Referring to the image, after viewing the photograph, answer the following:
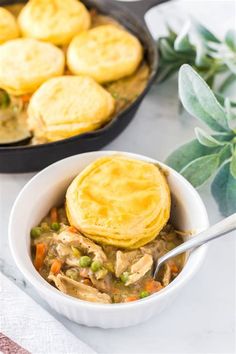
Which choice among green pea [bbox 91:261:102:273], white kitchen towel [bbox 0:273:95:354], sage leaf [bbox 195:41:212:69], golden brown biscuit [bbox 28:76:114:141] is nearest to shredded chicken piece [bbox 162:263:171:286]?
green pea [bbox 91:261:102:273]

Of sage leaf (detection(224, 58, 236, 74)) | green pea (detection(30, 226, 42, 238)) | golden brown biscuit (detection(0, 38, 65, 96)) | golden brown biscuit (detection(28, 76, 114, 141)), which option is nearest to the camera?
green pea (detection(30, 226, 42, 238))

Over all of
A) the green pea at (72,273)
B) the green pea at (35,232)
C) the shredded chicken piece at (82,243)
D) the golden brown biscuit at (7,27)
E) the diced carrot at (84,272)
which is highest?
the golden brown biscuit at (7,27)

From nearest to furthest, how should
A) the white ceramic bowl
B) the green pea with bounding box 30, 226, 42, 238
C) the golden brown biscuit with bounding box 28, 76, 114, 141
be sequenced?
the white ceramic bowl
the green pea with bounding box 30, 226, 42, 238
the golden brown biscuit with bounding box 28, 76, 114, 141

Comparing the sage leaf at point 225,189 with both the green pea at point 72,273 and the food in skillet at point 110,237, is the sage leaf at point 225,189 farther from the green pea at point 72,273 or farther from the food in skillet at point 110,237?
the green pea at point 72,273

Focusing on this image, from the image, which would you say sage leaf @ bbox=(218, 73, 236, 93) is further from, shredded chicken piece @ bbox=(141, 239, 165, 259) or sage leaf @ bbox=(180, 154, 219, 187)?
shredded chicken piece @ bbox=(141, 239, 165, 259)

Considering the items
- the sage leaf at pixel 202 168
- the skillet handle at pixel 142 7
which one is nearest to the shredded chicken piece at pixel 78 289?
the sage leaf at pixel 202 168

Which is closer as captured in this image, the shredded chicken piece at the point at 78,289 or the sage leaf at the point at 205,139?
the shredded chicken piece at the point at 78,289

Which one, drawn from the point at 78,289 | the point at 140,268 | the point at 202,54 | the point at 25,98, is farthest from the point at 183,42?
the point at 78,289
